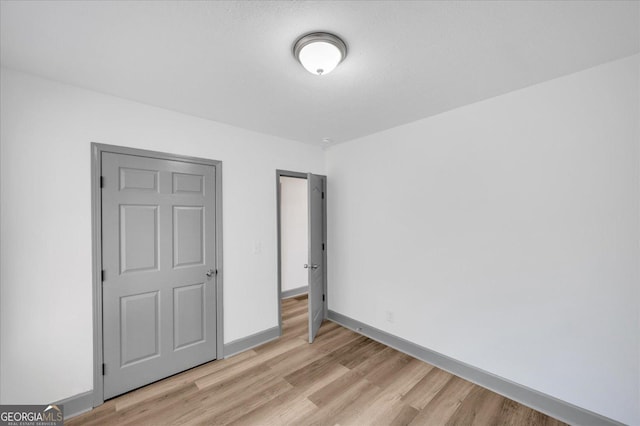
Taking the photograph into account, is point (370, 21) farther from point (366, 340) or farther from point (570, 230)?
point (366, 340)

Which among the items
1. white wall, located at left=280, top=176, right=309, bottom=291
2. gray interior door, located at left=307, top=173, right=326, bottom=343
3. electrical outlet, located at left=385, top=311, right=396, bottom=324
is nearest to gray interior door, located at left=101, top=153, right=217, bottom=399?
gray interior door, located at left=307, top=173, right=326, bottom=343

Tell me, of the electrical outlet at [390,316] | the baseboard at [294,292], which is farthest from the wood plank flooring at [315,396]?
the baseboard at [294,292]

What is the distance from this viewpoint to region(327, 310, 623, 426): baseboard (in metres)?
1.81

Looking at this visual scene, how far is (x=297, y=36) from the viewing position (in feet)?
4.81

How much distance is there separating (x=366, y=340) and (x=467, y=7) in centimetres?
323

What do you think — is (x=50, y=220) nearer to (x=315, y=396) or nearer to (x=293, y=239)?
(x=315, y=396)

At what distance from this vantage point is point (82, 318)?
6.61 feet

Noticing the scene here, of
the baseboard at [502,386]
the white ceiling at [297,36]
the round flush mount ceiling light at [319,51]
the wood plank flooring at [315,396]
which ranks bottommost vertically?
the wood plank flooring at [315,396]

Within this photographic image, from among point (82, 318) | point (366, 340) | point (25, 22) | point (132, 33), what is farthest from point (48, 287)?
point (366, 340)

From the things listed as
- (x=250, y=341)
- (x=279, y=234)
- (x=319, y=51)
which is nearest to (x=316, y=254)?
(x=279, y=234)

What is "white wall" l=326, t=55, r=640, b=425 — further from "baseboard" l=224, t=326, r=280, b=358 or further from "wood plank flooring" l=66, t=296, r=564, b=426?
"baseboard" l=224, t=326, r=280, b=358

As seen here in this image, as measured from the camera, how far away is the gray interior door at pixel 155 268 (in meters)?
2.16

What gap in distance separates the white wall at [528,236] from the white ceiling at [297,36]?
0.32 meters

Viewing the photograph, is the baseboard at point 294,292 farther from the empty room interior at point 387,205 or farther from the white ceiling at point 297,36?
the white ceiling at point 297,36
